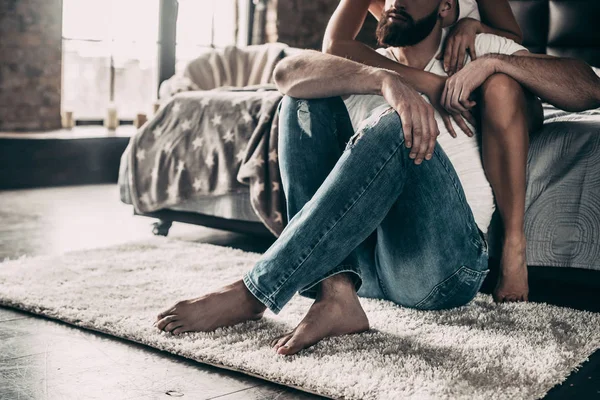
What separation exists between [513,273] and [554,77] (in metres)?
0.52

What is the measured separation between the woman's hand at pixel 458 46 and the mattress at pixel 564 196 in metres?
0.34

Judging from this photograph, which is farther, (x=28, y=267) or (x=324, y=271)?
(x=28, y=267)

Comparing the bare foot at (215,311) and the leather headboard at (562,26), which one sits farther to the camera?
the leather headboard at (562,26)

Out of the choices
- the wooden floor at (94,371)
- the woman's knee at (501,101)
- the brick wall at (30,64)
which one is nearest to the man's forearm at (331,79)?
the woman's knee at (501,101)

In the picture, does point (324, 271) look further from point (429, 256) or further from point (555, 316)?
point (555, 316)

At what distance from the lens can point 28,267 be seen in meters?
2.43

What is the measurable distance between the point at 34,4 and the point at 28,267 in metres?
3.11

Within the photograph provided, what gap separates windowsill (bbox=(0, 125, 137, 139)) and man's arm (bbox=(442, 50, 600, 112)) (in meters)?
3.52

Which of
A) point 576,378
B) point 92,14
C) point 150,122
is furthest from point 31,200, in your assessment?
point 576,378

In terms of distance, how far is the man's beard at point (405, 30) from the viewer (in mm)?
2086

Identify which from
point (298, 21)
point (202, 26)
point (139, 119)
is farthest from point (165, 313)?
point (298, 21)

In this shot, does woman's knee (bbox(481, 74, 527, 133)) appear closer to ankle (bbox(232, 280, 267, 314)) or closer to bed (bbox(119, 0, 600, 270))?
bed (bbox(119, 0, 600, 270))

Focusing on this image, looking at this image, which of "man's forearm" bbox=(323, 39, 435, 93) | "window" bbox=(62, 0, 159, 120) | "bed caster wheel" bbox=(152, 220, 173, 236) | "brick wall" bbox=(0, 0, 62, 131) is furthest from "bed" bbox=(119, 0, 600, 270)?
"window" bbox=(62, 0, 159, 120)

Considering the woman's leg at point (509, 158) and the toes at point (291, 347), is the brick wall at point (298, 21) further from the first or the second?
the toes at point (291, 347)
